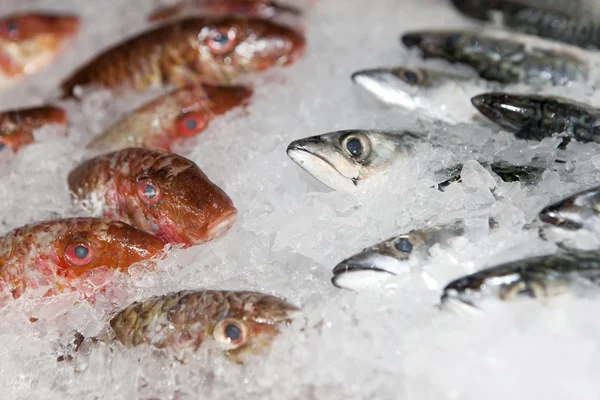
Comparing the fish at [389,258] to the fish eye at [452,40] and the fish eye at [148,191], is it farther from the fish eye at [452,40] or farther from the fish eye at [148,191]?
the fish eye at [452,40]

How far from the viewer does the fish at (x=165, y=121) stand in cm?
275

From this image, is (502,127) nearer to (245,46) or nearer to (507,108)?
(507,108)

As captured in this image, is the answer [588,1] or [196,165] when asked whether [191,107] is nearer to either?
[196,165]

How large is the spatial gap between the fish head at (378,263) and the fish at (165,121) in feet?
4.18

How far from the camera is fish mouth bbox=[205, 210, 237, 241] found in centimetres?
212

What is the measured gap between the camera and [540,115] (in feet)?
7.22

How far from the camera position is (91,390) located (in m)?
1.89

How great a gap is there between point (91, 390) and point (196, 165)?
919 mm

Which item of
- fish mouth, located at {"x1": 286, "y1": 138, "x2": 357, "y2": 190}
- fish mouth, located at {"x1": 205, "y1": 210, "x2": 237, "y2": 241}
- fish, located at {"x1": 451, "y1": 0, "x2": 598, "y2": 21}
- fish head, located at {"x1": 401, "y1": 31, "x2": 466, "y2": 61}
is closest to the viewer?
fish mouth, located at {"x1": 286, "y1": 138, "x2": 357, "y2": 190}

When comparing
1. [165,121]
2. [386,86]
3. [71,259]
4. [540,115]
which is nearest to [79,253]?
[71,259]

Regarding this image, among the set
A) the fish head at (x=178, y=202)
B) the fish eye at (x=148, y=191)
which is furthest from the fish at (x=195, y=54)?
the fish eye at (x=148, y=191)

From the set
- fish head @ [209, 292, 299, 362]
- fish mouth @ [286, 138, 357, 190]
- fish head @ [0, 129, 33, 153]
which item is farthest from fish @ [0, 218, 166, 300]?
fish head @ [0, 129, 33, 153]

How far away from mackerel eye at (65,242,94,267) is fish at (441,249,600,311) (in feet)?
4.20

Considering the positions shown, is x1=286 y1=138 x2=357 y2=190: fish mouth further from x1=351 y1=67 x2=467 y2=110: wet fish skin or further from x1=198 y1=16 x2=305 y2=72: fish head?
x1=198 y1=16 x2=305 y2=72: fish head
